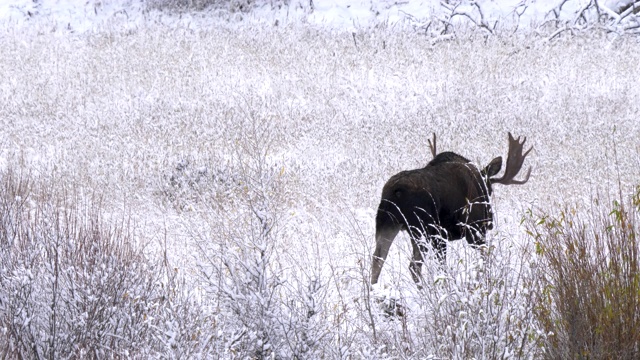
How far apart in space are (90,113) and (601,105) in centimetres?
962

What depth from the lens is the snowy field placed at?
4348mm

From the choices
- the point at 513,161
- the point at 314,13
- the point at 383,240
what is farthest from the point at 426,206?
the point at 314,13

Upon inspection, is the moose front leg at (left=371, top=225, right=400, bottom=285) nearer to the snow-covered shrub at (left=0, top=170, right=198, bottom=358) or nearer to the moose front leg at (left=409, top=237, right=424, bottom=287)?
the moose front leg at (left=409, top=237, right=424, bottom=287)

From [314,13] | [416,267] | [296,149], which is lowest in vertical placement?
[296,149]

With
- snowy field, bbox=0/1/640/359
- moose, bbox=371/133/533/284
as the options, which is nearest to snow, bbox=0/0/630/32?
snowy field, bbox=0/1/640/359

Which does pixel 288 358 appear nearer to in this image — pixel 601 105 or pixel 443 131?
pixel 443 131

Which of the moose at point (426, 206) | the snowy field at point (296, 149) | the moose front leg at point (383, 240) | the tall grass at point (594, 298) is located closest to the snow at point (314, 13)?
the snowy field at point (296, 149)

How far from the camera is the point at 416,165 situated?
11.5m

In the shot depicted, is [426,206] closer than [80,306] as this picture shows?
No

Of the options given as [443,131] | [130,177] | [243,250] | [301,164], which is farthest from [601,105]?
[243,250]

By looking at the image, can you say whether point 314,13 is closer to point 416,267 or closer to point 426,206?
point 426,206

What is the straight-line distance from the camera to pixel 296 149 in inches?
491

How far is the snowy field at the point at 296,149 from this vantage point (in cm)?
435

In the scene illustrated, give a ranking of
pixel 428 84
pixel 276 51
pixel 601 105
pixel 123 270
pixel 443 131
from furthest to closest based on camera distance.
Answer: pixel 276 51, pixel 428 84, pixel 601 105, pixel 443 131, pixel 123 270
